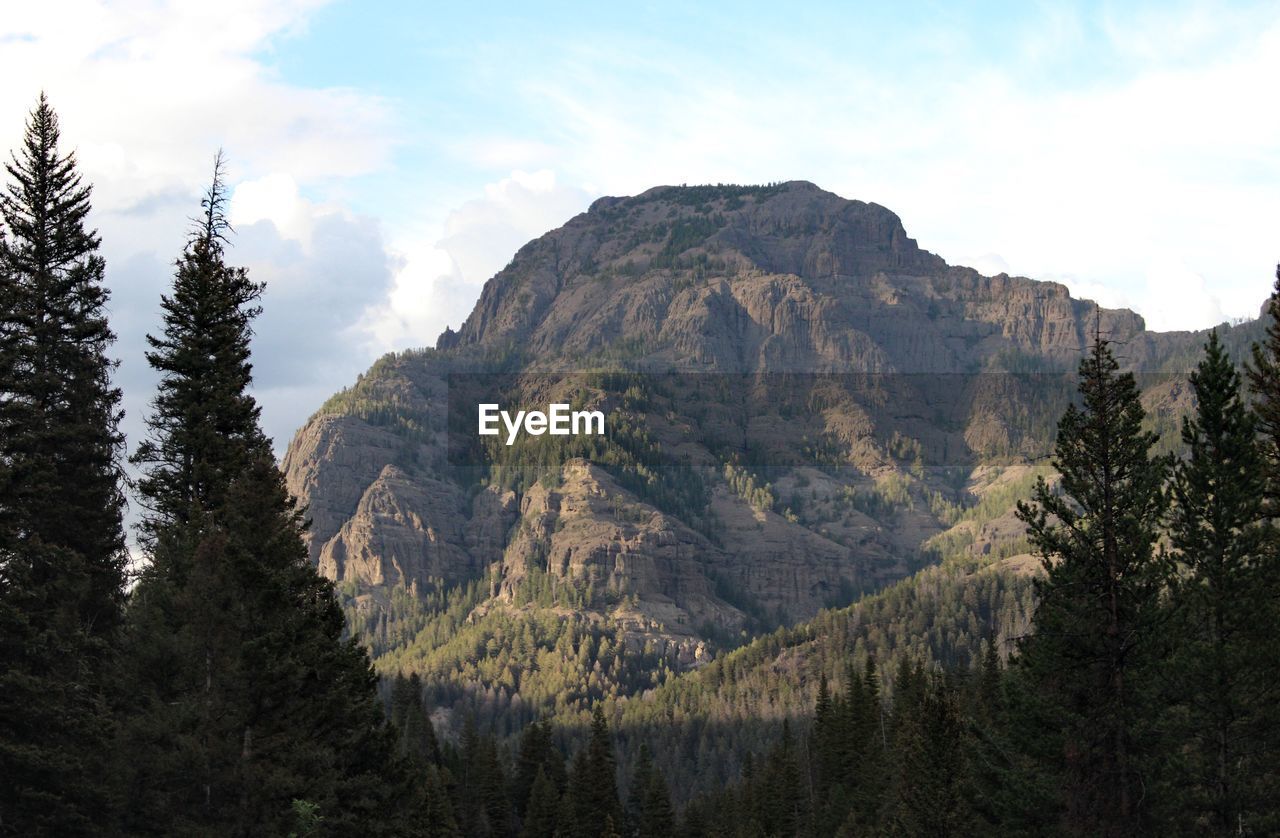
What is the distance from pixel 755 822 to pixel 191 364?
64270 mm

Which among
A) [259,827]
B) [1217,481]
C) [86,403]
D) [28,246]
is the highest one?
[28,246]

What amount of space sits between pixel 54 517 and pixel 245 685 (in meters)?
11.0

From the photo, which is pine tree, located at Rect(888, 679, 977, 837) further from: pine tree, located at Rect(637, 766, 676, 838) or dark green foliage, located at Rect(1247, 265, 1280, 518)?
pine tree, located at Rect(637, 766, 676, 838)

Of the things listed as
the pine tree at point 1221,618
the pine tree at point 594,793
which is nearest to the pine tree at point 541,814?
the pine tree at point 594,793

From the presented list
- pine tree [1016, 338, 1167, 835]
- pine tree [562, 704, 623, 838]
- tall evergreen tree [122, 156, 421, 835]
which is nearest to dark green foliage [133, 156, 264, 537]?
tall evergreen tree [122, 156, 421, 835]

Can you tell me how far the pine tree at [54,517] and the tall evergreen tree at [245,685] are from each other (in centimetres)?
184

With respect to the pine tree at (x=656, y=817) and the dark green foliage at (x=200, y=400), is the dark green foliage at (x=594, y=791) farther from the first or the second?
the dark green foliage at (x=200, y=400)

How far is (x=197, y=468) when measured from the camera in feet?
197

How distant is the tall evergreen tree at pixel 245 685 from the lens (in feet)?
161

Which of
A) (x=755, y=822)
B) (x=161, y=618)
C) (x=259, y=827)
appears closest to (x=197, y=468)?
(x=161, y=618)

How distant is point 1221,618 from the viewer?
160ft

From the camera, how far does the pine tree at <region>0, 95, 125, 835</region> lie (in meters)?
46.3

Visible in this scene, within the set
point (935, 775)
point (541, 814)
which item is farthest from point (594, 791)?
point (935, 775)

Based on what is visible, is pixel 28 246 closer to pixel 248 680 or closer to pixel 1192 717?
pixel 248 680
